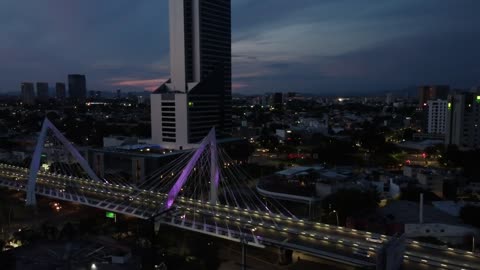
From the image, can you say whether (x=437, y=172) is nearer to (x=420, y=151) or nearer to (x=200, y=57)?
(x=420, y=151)

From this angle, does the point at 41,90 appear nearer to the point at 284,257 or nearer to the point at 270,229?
the point at 270,229

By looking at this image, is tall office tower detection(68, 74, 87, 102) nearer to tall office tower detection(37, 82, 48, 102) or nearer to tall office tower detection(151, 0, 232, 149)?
tall office tower detection(37, 82, 48, 102)

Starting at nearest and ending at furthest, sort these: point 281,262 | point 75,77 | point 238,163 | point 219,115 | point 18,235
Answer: point 281,262 < point 18,235 < point 238,163 < point 219,115 < point 75,77

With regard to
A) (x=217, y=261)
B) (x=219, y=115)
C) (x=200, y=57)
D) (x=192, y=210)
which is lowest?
(x=217, y=261)

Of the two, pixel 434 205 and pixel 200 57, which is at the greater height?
pixel 200 57

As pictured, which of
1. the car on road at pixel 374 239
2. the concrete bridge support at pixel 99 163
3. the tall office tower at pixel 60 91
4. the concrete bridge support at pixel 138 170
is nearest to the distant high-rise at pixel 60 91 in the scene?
the tall office tower at pixel 60 91

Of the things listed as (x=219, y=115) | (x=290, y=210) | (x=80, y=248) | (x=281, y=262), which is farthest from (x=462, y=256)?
(x=219, y=115)

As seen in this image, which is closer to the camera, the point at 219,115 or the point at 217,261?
the point at 217,261
